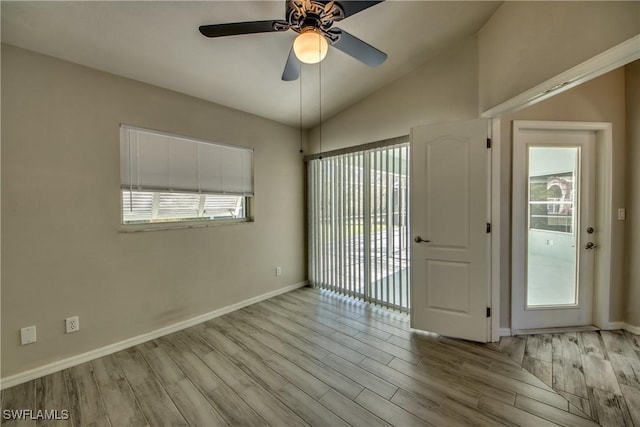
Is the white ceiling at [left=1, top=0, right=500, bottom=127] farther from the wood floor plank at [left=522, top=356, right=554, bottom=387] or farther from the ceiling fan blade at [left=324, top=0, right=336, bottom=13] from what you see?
the wood floor plank at [left=522, top=356, right=554, bottom=387]

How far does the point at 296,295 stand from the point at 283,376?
5.77 feet

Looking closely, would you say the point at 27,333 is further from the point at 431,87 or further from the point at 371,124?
the point at 431,87

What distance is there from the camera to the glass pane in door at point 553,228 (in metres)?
2.63

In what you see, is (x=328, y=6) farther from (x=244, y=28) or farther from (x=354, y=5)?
(x=244, y=28)

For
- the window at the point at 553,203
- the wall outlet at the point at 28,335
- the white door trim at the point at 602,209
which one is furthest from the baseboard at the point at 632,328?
the wall outlet at the point at 28,335

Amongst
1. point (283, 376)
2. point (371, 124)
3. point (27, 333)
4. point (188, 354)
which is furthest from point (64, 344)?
point (371, 124)

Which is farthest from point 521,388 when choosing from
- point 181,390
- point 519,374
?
point 181,390

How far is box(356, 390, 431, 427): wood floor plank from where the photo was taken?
1.56 metres

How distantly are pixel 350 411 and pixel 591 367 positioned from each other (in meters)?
2.03

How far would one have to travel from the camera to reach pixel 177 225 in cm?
279

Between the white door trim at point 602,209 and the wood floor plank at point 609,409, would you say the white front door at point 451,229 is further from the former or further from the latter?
the wood floor plank at point 609,409

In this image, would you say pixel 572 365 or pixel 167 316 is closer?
pixel 572 365

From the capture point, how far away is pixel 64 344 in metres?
2.12

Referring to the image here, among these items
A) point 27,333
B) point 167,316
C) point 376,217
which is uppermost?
point 376,217
